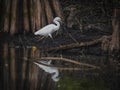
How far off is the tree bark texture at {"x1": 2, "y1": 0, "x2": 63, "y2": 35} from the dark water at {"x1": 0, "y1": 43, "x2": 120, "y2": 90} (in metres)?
4.26

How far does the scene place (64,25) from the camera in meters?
23.2

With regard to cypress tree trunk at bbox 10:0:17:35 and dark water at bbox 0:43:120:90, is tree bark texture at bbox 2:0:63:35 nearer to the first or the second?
cypress tree trunk at bbox 10:0:17:35

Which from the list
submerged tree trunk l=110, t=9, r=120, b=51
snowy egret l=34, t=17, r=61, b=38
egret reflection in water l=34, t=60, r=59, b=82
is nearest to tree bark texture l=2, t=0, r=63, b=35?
snowy egret l=34, t=17, r=61, b=38

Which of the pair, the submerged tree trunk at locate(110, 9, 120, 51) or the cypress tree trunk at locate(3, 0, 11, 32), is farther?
the cypress tree trunk at locate(3, 0, 11, 32)

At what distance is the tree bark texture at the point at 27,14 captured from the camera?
2222 centimetres

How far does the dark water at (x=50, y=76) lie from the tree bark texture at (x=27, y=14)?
4259 millimetres

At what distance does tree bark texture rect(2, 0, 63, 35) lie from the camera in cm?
2222

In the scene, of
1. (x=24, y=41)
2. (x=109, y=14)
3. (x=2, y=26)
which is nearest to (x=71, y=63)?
(x=24, y=41)

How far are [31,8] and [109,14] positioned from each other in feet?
13.5

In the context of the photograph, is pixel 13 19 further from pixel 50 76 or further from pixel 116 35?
pixel 50 76

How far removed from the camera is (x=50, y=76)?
15.0m

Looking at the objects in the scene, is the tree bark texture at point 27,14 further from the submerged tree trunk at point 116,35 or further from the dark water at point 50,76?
the dark water at point 50,76

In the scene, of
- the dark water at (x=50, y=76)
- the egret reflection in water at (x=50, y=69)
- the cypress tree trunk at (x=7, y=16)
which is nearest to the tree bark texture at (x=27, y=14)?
the cypress tree trunk at (x=7, y=16)

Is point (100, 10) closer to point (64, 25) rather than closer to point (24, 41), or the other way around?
point (64, 25)
